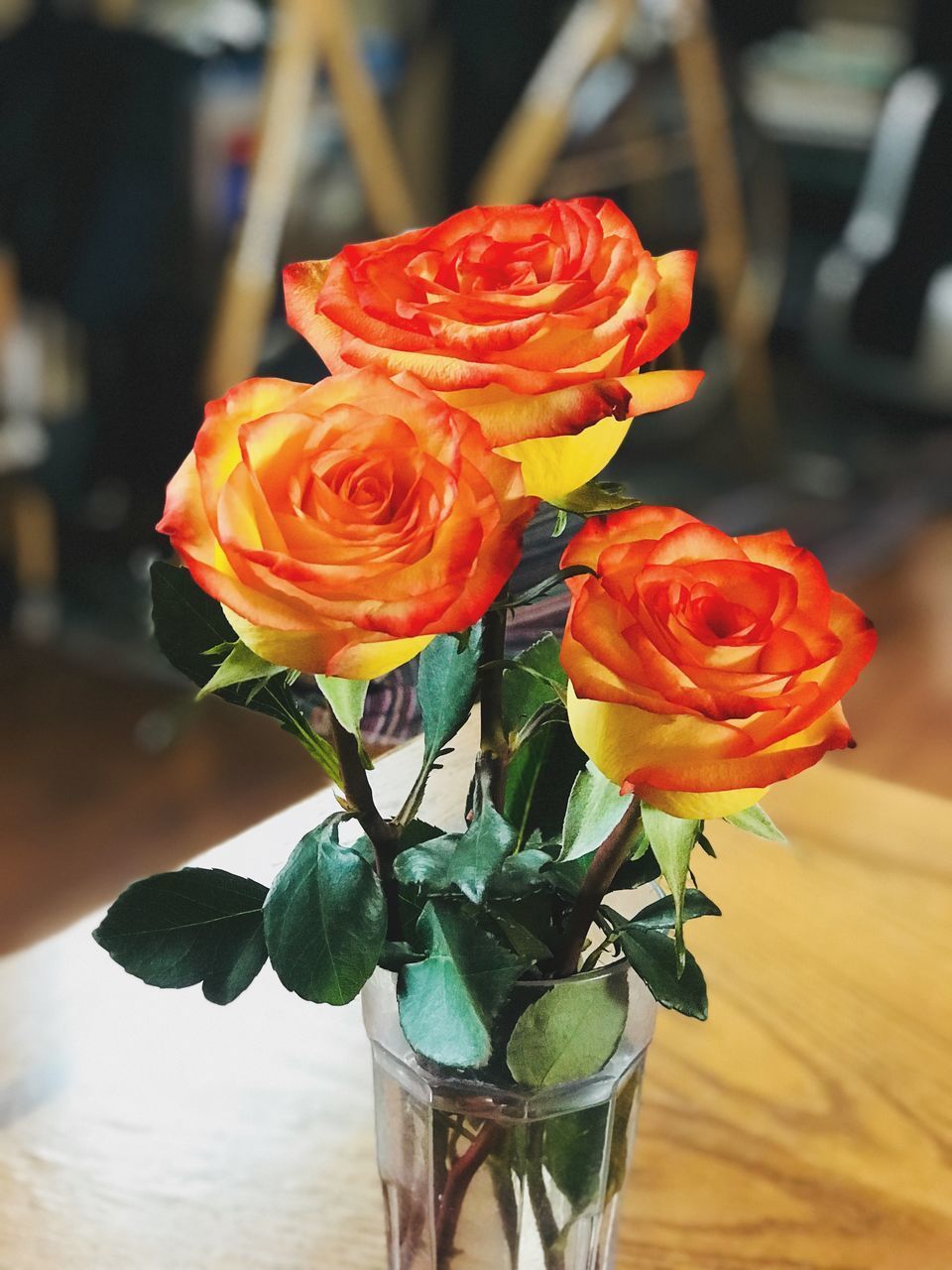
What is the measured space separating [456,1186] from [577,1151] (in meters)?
0.04

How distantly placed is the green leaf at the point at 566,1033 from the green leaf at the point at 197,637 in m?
0.08

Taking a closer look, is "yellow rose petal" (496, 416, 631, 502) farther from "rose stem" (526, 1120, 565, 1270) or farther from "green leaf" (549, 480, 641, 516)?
"rose stem" (526, 1120, 565, 1270)

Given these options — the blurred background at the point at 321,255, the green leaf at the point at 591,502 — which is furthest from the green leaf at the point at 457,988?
the blurred background at the point at 321,255

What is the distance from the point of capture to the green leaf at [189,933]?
13.9 inches

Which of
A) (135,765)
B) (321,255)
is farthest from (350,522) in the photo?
(321,255)

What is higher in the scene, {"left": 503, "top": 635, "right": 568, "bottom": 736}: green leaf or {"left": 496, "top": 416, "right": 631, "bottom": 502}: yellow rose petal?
{"left": 496, "top": 416, "right": 631, "bottom": 502}: yellow rose petal

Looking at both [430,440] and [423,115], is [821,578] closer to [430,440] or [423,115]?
[430,440]

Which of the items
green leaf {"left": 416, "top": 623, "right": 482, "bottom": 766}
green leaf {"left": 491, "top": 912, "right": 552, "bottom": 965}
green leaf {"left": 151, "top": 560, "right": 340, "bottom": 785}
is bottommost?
green leaf {"left": 491, "top": 912, "right": 552, "bottom": 965}

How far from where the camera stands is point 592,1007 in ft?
1.21

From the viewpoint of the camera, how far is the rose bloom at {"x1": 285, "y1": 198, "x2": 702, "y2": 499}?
292mm

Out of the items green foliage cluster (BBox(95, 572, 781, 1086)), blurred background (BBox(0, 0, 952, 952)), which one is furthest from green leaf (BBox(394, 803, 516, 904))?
blurred background (BBox(0, 0, 952, 952))

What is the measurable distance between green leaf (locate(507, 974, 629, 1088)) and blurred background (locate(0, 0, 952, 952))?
39.2 inches

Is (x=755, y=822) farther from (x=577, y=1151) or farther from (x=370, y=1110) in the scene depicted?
(x=370, y=1110)

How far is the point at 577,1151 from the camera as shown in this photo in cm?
41
